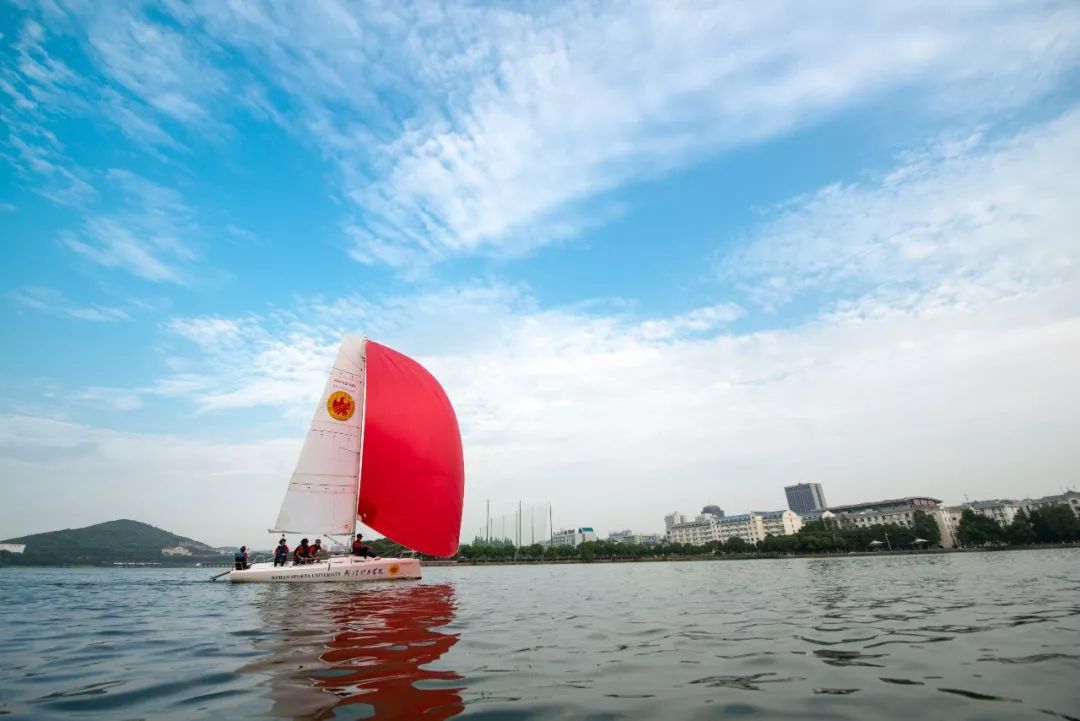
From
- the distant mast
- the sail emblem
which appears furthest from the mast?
the sail emblem

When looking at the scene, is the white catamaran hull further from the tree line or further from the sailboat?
the tree line

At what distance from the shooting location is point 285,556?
23.5 metres

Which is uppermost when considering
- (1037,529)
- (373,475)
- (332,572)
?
(1037,529)

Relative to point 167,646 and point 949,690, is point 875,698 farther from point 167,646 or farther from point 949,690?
point 167,646

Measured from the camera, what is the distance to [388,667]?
5.84 metres

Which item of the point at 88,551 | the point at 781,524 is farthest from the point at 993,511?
the point at 88,551

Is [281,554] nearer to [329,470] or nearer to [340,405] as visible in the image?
[329,470]

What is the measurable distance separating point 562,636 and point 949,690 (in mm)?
5277

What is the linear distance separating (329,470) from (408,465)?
11.4 feet

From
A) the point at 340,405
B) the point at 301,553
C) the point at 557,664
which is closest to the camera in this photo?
the point at 557,664

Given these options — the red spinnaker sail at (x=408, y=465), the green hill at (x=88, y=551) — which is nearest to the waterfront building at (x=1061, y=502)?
the red spinnaker sail at (x=408, y=465)

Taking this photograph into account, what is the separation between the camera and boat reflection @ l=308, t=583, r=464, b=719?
4.35 metres

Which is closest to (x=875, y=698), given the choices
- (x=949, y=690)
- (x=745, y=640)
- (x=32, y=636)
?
(x=949, y=690)

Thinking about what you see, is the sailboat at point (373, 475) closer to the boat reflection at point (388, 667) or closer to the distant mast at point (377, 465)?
the distant mast at point (377, 465)
